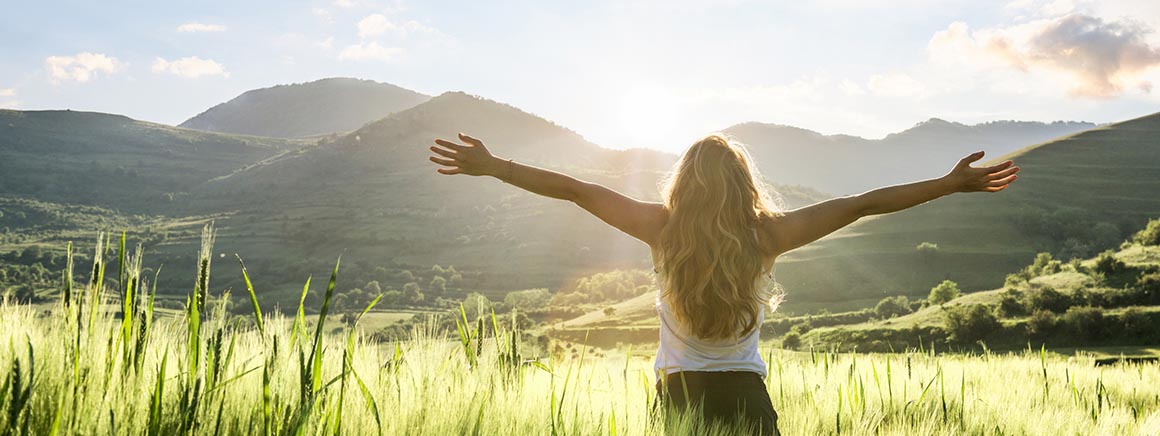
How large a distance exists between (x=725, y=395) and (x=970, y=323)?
269ft

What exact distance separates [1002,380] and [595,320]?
11562cm

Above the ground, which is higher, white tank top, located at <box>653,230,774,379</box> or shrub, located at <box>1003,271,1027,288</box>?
white tank top, located at <box>653,230,774,379</box>

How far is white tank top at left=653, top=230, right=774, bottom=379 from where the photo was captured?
12.4 ft

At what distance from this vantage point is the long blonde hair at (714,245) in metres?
3.83

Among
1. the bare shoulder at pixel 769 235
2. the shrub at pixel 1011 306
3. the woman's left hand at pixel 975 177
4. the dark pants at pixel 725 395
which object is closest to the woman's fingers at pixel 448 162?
the dark pants at pixel 725 395

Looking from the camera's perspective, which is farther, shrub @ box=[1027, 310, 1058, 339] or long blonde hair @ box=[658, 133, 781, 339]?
shrub @ box=[1027, 310, 1058, 339]

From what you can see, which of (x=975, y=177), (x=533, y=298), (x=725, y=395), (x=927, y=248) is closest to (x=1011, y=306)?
(x=927, y=248)

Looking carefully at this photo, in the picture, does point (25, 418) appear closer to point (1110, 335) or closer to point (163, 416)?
point (163, 416)

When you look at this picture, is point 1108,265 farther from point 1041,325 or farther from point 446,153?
point 446,153

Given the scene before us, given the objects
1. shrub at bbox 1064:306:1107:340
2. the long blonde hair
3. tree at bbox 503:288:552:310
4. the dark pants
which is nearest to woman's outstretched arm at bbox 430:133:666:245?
the long blonde hair

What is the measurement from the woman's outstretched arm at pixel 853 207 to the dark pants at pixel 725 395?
89cm

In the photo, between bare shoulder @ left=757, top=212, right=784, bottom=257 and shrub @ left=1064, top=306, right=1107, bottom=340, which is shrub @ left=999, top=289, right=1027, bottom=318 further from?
bare shoulder @ left=757, top=212, right=784, bottom=257

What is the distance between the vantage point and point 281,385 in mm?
2123

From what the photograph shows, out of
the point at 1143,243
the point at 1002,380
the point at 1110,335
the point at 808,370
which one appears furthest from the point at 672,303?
the point at 1143,243
